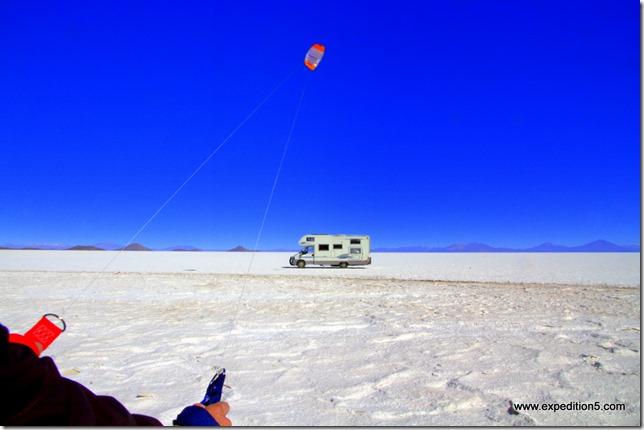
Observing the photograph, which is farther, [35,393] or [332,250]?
[332,250]

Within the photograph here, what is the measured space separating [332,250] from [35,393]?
1197 inches

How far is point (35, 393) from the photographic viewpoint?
99 centimetres

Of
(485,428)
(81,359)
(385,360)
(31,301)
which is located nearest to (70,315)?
(31,301)

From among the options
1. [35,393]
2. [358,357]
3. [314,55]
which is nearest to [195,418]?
[35,393]

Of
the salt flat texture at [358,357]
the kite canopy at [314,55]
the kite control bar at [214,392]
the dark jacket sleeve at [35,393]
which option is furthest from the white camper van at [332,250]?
the dark jacket sleeve at [35,393]

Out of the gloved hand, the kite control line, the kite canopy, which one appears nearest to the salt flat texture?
the gloved hand

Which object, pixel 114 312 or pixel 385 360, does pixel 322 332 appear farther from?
pixel 114 312

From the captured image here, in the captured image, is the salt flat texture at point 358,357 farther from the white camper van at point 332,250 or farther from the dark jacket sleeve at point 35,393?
the white camper van at point 332,250

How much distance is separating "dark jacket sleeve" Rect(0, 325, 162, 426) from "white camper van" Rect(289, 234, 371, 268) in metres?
29.7

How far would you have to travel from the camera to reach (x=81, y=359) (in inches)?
207

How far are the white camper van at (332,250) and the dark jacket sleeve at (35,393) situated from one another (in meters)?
29.7

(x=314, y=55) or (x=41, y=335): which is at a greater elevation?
(x=314, y=55)

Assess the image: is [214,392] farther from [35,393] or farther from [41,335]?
[35,393]

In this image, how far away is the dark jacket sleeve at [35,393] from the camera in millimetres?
934
